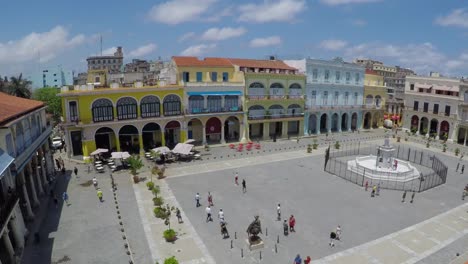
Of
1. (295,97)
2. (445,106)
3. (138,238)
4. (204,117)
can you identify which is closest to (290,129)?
(295,97)

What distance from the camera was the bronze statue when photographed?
2061 cm

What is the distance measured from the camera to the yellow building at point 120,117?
134 ft

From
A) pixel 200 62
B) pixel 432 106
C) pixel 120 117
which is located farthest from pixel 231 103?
pixel 432 106

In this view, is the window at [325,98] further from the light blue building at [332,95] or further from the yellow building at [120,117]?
the yellow building at [120,117]

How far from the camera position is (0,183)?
68.5 feet

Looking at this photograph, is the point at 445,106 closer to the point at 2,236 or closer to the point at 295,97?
the point at 295,97

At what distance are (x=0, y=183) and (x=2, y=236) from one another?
398 centimetres

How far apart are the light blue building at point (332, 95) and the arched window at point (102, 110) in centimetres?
3402

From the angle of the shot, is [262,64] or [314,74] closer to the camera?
[262,64]

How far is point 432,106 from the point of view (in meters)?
60.9

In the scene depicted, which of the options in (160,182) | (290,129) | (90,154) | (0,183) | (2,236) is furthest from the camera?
(290,129)

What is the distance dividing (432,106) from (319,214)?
47.9m

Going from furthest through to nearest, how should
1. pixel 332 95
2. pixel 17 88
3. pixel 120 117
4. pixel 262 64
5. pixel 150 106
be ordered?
pixel 332 95 < pixel 17 88 < pixel 262 64 < pixel 150 106 < pixel 120 117

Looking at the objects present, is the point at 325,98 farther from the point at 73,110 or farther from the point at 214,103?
the point at 73,110
